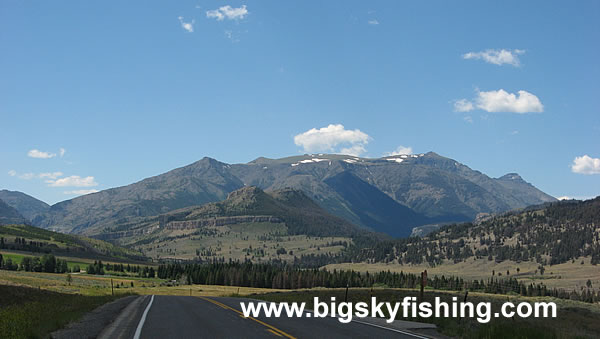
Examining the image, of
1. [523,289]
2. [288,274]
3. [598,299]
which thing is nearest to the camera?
[598,299]

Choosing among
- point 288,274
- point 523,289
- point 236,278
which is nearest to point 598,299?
point 523,289

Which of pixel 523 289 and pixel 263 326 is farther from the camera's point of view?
pixel 523 289

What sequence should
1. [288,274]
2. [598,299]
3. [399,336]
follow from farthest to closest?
[288,274], [598,299], [399,336]

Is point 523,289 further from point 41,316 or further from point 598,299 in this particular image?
point 41,316

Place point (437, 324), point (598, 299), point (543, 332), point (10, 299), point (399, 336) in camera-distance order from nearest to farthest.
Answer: point (399, 336) → point (543, 332) → point (437, 324) → point (10, 299) → point (598, 299)

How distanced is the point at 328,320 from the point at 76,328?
1232 centimetres

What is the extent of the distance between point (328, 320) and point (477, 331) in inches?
309

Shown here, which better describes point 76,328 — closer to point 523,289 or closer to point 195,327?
point 195,327

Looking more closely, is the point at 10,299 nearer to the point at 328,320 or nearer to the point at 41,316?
the point at 41,316

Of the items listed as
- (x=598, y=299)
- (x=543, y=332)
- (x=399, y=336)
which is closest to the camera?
(x=399, y=336)

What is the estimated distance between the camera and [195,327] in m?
23.4

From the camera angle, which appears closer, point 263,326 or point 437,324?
point 263,326

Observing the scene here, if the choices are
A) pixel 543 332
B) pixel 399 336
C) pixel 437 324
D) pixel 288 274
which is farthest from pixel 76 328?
pixel 288 274

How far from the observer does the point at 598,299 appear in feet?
529
